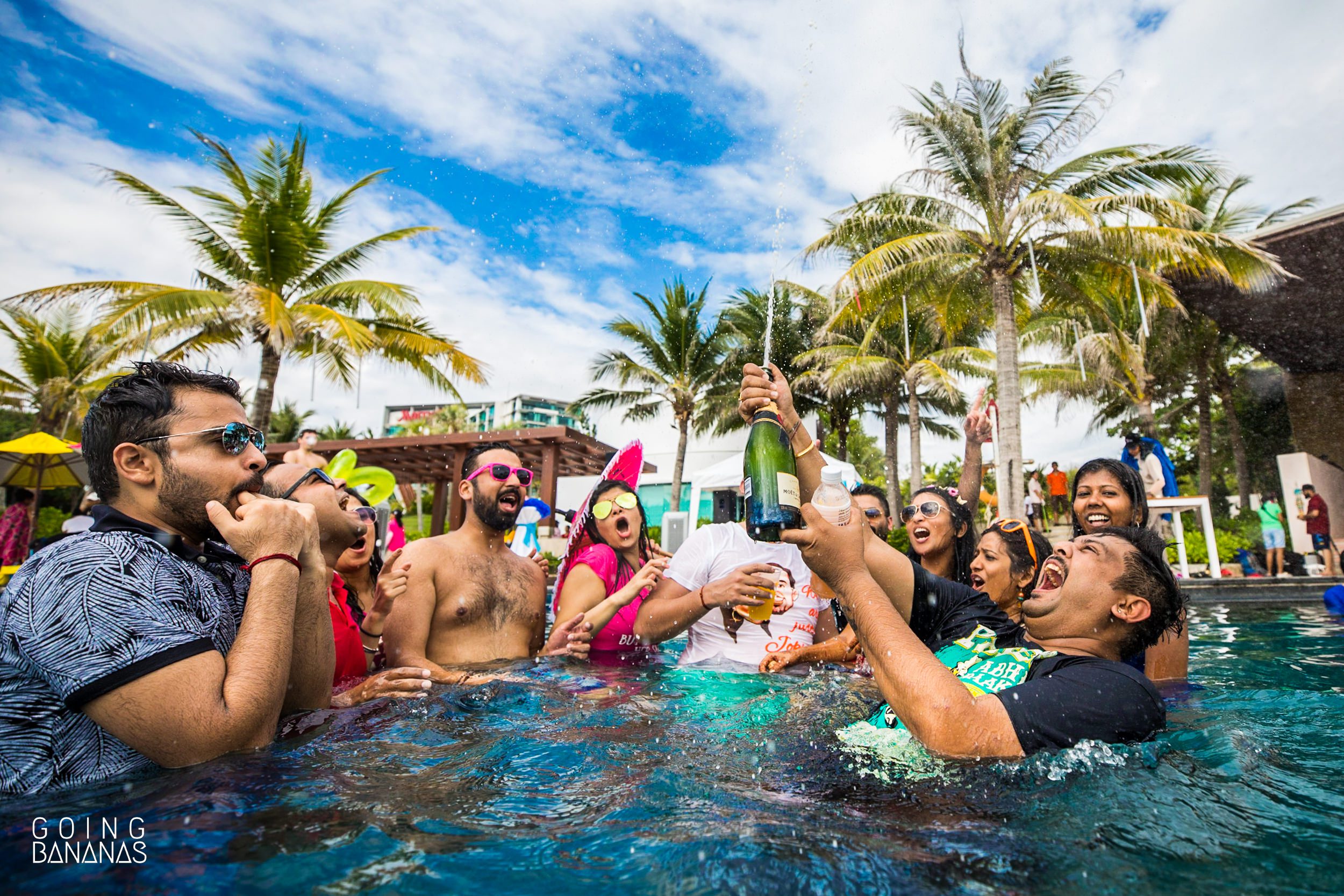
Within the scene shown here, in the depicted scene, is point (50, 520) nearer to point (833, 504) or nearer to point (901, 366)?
point (901, 366)

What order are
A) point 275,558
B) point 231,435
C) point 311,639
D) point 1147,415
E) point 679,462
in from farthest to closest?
point 679,462 → point 1147,415 → point 311,639 → point 231,435 → point 275,558

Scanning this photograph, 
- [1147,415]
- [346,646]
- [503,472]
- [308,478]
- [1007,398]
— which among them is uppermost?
[1147,415]

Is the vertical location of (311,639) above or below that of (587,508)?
below

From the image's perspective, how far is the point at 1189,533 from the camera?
16.4 metres

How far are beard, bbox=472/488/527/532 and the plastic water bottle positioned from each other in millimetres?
2566

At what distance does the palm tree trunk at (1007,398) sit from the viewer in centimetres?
1365

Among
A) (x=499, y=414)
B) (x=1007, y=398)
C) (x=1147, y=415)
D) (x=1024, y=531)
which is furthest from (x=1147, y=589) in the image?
(x=499, y=414)

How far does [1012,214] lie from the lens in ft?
45.0

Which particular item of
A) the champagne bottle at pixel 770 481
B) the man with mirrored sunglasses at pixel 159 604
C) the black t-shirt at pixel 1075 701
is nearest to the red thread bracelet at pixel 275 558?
the man with mirrored sunglasses at pixel 159 604

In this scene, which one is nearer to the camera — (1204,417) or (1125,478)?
(1125,478)

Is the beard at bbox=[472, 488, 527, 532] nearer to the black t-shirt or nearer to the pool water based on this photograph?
the pool water

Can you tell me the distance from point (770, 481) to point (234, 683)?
1.75 meters

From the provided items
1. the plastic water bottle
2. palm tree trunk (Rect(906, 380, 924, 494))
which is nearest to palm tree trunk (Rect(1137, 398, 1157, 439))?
palm tree trunk (Rect(906, 380, 924, 494))

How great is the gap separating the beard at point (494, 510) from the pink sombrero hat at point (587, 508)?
56 centimetres
